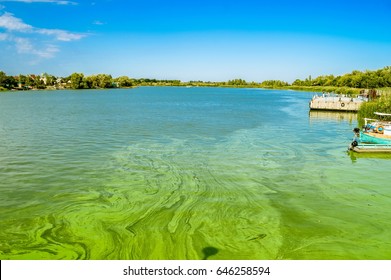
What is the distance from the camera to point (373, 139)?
697 inches

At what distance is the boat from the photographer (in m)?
16.6

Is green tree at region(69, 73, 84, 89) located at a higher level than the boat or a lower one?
higher

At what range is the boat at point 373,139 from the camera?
1659cm

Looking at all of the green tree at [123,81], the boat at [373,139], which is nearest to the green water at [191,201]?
the boat at [373,139]

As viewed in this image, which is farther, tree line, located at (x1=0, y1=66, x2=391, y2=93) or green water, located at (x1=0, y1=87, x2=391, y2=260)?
tree line, located at (x1=0, y1=66, x2=391, y2=93)

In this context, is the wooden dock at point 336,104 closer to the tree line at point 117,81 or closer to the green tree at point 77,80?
the tree line at point 117,81

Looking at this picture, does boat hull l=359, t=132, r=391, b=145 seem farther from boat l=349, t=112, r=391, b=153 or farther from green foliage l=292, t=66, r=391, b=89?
green foliage l=292, t=66, r=391, b=89

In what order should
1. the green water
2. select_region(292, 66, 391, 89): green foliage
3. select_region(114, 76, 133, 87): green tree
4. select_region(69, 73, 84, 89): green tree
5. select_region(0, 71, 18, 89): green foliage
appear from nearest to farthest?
the green water → select_region(292, 66, 391, 89): green foliage → select_region(0, 71, 18, 89): green foliage → select_region(69, 73, 84, 89): green tree → select_region(114, 76, 133, 87): green tree

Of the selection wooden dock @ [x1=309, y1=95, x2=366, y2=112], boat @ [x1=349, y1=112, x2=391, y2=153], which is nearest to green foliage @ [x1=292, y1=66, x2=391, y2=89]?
wooden dock @ [x1=309, y1=95, x2=366, y2=112]

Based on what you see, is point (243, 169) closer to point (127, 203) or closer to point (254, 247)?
point (127, 203)

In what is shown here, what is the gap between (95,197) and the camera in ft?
32.7

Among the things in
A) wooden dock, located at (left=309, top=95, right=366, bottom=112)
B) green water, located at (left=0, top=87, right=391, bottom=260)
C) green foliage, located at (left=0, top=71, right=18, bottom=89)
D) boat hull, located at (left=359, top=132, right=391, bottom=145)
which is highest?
green foliage, located at (left=0, top=71, right=18, bottom=89)

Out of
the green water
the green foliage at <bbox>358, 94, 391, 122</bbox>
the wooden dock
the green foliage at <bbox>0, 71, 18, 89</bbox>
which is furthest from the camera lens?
the green foliage at <bbox>0, 71, 18, 89</bbox>
